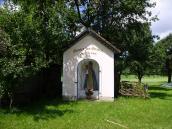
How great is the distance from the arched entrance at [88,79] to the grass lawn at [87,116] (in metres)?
2.98

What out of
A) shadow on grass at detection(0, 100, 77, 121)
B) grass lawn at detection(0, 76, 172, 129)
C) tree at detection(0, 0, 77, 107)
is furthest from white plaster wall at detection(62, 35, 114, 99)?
shadow on grass at detection(0, 100, 77, 121)

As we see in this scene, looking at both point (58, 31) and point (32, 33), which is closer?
point (32, 33)

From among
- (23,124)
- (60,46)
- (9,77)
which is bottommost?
(23,124)

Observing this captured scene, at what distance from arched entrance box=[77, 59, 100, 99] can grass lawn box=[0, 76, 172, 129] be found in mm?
2976

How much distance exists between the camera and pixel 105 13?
3562 centimetres

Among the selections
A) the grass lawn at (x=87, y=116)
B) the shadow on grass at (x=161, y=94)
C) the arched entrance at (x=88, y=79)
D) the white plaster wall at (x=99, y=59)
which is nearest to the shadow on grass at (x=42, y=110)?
the grass lawn at (x=87, y=116)

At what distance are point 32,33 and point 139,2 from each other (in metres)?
15.0

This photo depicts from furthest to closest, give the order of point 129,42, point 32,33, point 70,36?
point 129,42 → point 70,36 → point 32,33

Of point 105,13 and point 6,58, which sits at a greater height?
point 105,13

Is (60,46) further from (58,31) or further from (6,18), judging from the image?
(6,18)

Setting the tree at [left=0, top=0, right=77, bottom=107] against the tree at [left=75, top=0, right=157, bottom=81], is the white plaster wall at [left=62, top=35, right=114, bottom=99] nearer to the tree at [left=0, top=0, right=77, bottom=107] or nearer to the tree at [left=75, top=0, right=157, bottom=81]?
the tree at [left=0, top=0, right=77, bottom=107]

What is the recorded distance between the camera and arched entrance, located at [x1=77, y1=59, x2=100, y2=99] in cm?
2833

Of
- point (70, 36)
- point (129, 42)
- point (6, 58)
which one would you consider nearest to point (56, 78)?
point (70, 36)

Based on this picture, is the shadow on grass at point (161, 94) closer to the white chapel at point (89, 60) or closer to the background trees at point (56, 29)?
the background trees at point (56, 29)
